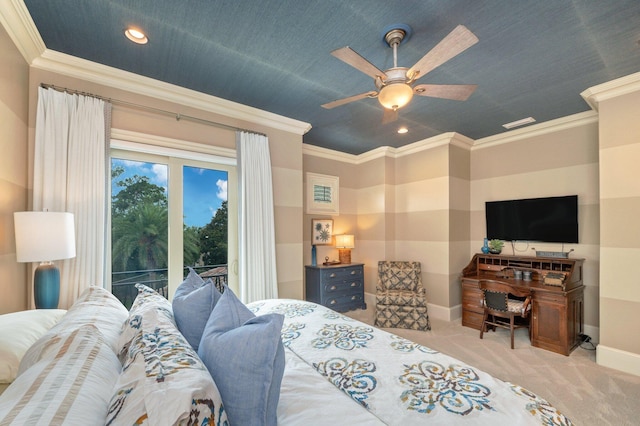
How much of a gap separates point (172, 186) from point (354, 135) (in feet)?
8.57

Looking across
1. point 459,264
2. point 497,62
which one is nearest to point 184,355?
point 497,62

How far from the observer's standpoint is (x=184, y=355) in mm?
937

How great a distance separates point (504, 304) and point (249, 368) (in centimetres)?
345

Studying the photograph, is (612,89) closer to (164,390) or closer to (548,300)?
(548,300)

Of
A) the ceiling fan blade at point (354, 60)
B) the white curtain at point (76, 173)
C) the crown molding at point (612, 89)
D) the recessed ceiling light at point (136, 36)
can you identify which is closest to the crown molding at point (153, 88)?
the white curtain at point (76, 173)

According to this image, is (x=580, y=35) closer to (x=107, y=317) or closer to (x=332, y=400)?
(x=332, y=400)

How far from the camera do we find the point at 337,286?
4.43 m

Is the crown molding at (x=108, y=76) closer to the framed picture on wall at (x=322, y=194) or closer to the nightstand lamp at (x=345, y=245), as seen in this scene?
the framed picture on wall at (x=322, y=194)

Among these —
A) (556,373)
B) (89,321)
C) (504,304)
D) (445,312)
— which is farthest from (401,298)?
(89,321)

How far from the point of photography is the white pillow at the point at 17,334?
3.26 ft

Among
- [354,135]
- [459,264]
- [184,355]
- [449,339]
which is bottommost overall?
[449,339]

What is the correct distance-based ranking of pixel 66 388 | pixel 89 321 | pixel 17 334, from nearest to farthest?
pixel 66 388, pixel 17 334, pixel 89 321

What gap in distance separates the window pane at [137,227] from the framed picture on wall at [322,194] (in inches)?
90.4

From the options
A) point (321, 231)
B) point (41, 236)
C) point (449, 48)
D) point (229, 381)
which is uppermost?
point (449, 48)
